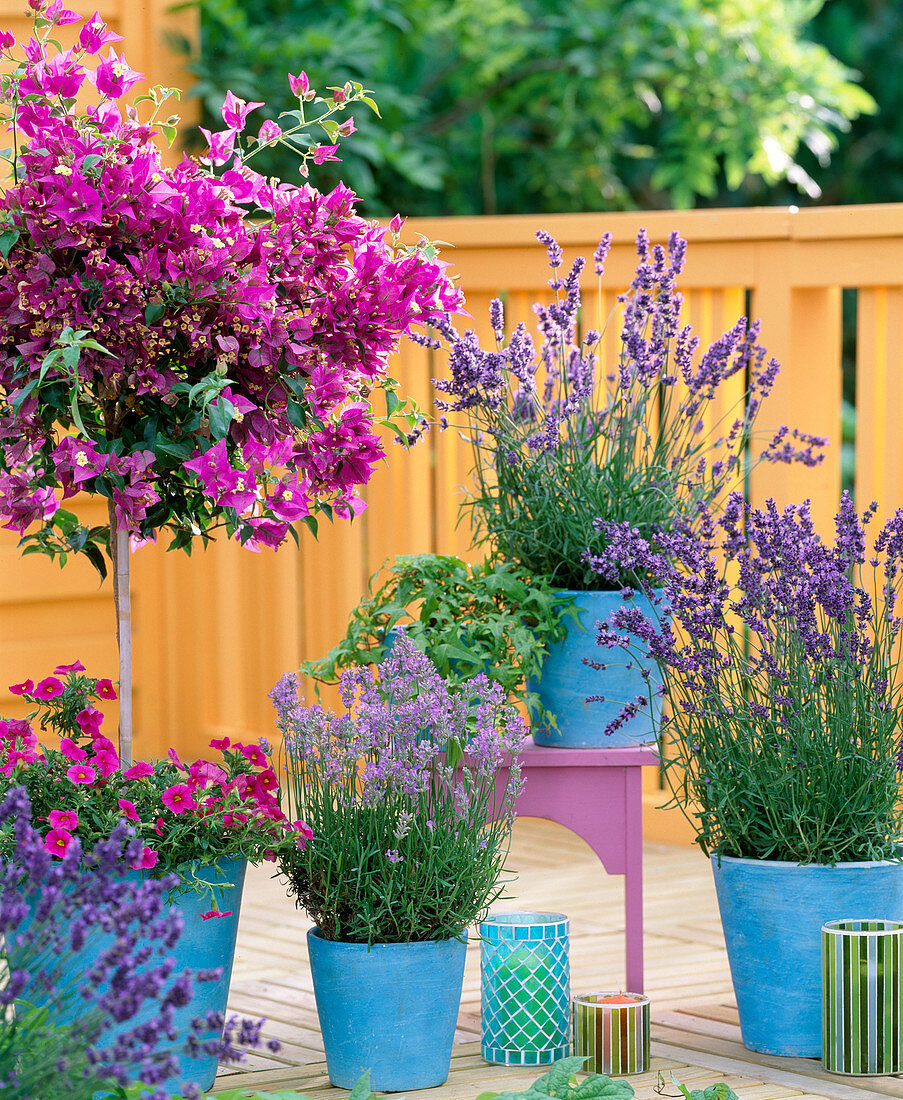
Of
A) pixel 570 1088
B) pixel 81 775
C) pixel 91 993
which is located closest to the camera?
pixel 91 993

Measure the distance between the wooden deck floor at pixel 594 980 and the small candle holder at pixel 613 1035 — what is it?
0.12 feet

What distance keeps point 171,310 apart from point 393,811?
796mm

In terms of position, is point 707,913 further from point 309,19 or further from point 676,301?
point 309,19

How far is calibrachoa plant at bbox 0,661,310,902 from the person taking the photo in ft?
7.54

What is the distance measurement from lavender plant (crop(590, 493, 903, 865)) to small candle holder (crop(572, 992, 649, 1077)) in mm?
312

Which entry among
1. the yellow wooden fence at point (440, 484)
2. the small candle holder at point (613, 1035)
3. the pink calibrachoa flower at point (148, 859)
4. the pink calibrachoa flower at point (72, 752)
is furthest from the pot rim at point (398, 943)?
the yellow wooden fence at point (440, 484)

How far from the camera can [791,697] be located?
8.47 feet

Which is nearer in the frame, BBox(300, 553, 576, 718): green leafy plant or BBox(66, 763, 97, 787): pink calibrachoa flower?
BBox(66, 763, 97, 787): pink calibrachoa flower

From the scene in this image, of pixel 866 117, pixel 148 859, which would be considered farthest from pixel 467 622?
pixel 866 117

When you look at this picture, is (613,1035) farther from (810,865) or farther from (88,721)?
(88,721)

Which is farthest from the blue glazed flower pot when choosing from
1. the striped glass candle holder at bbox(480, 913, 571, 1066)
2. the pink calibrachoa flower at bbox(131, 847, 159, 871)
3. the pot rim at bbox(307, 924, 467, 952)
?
the pink calibrachoa flower at bbox(131, 847, 159, 871)

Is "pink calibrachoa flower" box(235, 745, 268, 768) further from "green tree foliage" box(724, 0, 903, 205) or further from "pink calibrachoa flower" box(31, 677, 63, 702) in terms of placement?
"green tree foliage" box(724, 0, 903, 205)

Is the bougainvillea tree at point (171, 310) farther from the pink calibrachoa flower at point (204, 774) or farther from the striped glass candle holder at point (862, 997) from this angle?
the striped glass candle holder at point (862, 997)

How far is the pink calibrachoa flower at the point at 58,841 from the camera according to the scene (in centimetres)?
221
